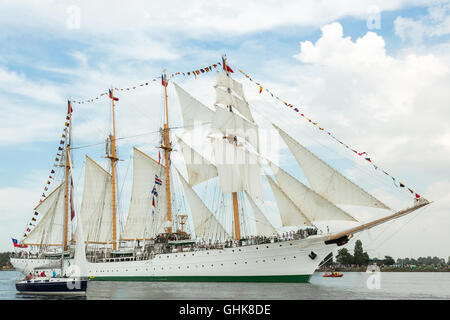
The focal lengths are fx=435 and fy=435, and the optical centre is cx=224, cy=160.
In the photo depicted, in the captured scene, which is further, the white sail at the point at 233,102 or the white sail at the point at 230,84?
the white sail at the point at 230,84

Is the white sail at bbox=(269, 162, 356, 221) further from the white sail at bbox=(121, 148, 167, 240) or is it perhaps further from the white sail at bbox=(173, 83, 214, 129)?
the white sail at bbox=(121, 148, 167, 240)

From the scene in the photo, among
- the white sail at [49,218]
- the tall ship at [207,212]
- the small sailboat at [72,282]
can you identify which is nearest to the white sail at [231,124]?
the tall ship at [207,212]

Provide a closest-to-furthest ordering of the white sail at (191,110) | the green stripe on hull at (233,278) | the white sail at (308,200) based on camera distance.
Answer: the white sail at (308,200) → the green stripe on hull at (233,278) → the white sail at (191,110)

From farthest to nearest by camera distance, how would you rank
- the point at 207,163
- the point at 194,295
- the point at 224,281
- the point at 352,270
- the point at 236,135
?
the point at 352,270
the point at 207,163
the point at 236,135
the point at 224,281
the point at 194,295

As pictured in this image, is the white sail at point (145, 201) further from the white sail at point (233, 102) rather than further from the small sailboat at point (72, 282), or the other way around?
the small sailboat at point (72, 282)

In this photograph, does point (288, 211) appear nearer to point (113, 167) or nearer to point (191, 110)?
point (191, 110)

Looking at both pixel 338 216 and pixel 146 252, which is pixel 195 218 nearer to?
pixel 146 252

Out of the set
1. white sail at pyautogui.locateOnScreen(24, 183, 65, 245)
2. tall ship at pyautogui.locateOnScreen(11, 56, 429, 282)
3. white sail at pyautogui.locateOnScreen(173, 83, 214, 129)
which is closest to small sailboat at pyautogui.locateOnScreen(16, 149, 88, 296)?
tall ship at pyautogui.locateOnScreen(11, 56, 429, 282)

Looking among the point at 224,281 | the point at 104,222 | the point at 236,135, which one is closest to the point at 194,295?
the point at 224,281

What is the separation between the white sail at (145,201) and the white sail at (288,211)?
1887 centimetres

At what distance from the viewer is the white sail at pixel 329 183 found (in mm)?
33656

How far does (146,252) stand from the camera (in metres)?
47.6

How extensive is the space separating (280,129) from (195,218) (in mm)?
14917
